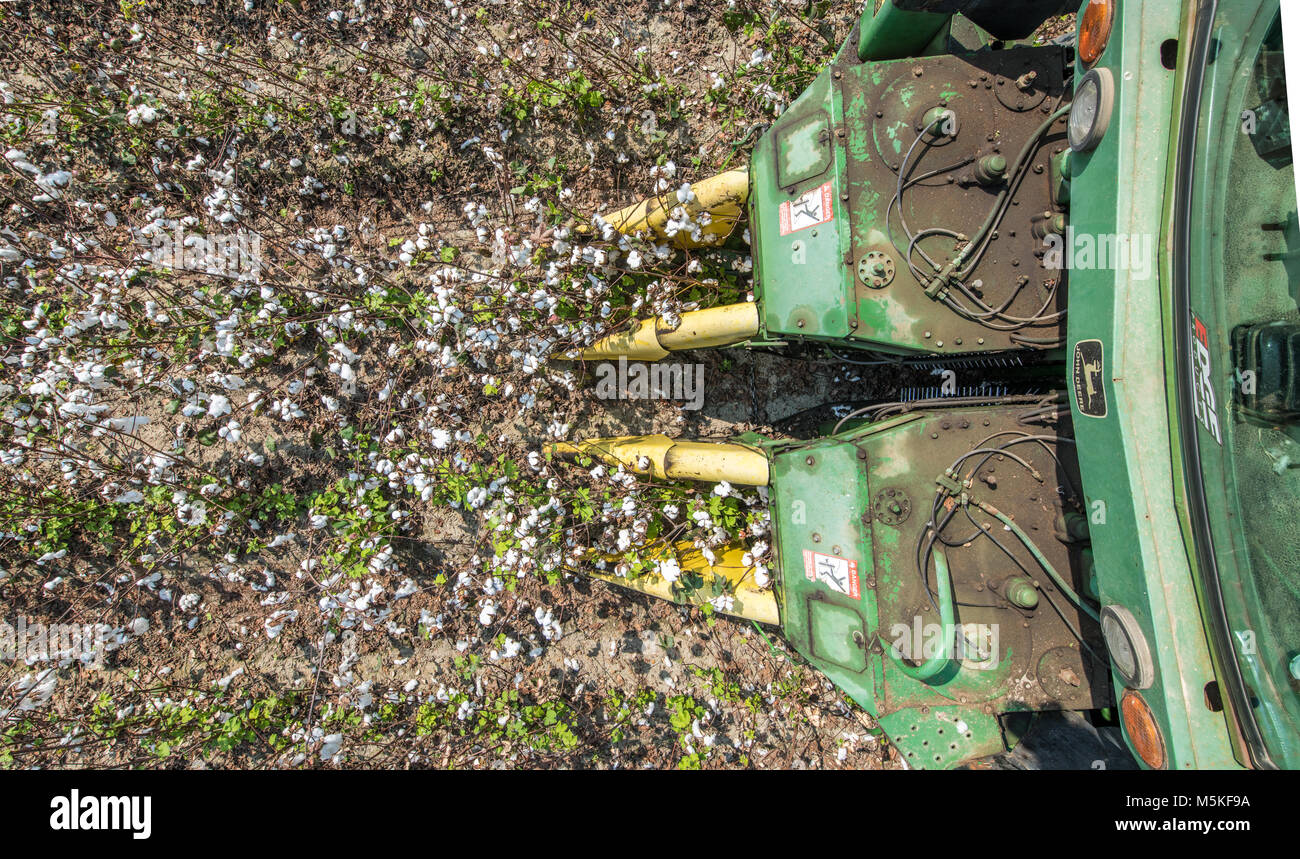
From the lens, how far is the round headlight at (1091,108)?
7.04 feet

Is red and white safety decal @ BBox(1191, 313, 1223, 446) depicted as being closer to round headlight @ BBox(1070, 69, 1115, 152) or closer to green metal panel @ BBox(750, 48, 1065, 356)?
round headlight @ BBox(1070, 69, 1115, 152)

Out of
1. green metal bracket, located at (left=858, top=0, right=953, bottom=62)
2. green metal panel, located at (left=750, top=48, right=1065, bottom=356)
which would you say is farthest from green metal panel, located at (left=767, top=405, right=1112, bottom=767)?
green metal bracket, located at (left=858, top=0, right=953, bottom=62)

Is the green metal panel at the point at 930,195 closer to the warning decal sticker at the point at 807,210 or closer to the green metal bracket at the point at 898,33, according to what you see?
the warning decal sticker at the point at 807,210

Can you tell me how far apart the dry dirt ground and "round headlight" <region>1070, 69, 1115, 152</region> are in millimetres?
2176

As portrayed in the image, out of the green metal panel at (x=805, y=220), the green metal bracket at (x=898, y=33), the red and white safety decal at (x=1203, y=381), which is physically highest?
the green metal bracket at (x=898, y=33)

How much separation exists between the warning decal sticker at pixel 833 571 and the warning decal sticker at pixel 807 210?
68.2 inches

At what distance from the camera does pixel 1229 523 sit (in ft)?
6.09

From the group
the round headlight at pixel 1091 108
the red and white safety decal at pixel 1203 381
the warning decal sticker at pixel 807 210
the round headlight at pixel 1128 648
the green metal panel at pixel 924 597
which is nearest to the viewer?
the red and white safety decal at pixel 1203 381

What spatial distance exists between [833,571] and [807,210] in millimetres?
1889

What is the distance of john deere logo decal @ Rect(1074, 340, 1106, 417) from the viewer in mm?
2197

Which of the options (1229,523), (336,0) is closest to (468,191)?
(336,0)

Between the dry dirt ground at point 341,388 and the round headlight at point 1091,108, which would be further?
the dry dirt ground at point 341,388

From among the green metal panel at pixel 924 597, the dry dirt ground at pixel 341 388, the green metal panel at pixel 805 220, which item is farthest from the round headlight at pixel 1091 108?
the dry dirt ground at pixel 341 388

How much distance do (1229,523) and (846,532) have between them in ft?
4.77
